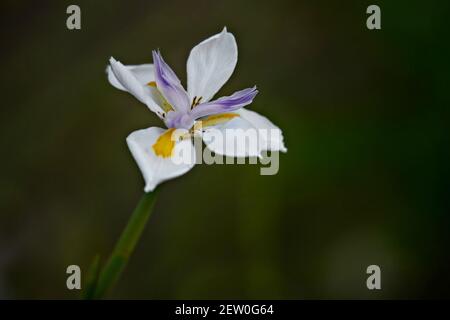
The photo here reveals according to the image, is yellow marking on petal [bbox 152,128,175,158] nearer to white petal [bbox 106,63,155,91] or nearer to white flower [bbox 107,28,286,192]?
white flower [bbox 107,28,286,192]

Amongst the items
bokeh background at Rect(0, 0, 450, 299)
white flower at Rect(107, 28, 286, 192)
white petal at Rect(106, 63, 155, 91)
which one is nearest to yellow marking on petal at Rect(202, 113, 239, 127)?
white flower at Rect(107, 28, 286, 192)

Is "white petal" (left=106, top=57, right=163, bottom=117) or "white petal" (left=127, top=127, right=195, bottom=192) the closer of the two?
"white petal" (left=127, top=127, right=195, bottom=192)

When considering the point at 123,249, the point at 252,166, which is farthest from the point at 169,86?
the point at 252,166

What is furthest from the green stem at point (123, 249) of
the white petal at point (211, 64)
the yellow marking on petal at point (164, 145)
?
the white petal at point (211, 64)

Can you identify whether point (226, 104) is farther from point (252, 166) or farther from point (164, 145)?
point (252, 166)
